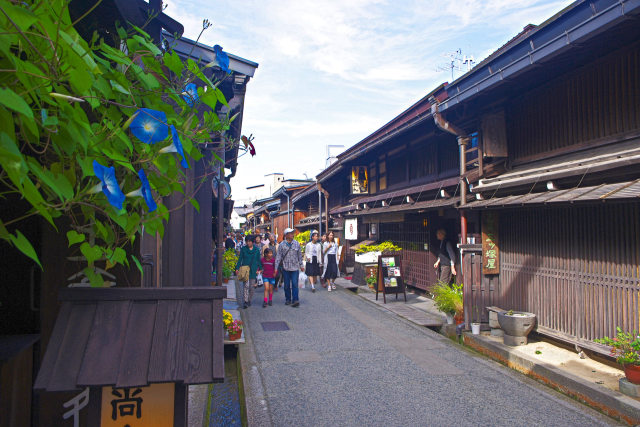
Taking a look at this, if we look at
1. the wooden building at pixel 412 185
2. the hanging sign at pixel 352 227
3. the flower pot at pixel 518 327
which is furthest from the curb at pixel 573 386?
the hanging sign at pixel 352 227

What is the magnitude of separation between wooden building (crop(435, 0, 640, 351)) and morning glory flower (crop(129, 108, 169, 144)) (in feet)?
18.1

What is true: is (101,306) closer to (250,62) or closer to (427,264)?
(250,62)

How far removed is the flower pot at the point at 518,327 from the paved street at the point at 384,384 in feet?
2.22

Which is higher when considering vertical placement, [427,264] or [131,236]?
[131,236]

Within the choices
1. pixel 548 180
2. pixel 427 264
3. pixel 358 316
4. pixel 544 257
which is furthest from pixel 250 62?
pixel 427 264

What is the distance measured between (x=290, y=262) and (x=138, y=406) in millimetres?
10227

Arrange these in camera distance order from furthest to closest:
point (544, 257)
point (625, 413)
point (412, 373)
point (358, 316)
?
1. point (358, 316)
2. point (544, 257)
3. point (412, 373)
4. point (625, 413)

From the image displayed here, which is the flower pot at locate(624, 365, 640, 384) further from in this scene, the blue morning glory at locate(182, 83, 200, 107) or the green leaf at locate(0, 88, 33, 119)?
the green leaf at locate(0, 88, 33, 119)

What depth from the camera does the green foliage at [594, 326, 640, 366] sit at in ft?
18.0

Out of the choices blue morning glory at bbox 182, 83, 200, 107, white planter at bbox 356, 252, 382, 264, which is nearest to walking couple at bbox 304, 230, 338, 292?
white planter at bbox 356, 252, 382, 264

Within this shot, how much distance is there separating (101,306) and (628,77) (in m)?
7.45

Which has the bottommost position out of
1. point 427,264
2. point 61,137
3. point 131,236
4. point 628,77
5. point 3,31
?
point 427,264

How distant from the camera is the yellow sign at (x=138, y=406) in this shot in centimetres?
229

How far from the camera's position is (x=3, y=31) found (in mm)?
1213
